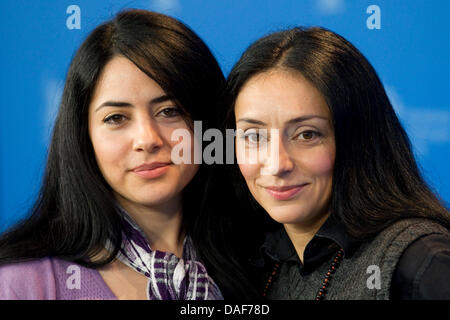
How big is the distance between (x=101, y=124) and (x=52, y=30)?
1.01 metres

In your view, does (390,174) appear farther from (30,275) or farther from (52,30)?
(52,30)

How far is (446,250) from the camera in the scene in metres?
1.33

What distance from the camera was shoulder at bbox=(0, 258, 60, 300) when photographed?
1487 mm

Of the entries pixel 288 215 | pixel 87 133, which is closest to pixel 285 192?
pixel 288 215

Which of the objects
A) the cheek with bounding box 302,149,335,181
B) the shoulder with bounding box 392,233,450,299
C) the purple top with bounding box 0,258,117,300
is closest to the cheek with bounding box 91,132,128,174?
the purple top with bounding box 0,258,117,300

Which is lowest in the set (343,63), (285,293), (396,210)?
(285,293)

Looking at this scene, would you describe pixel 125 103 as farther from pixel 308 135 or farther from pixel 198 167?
pixel 308 135

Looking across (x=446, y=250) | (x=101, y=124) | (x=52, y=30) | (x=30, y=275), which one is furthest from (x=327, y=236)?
(x=52, y=30)

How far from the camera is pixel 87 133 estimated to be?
168cm

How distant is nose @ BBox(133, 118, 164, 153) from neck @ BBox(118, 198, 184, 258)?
0.25 meters

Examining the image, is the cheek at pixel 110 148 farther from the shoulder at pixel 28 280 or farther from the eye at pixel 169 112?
the shoulder at pixel 28 280

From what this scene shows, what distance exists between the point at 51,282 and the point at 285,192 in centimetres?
70

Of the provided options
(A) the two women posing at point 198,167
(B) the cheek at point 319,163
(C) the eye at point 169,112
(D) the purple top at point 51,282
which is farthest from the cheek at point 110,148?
(B) the cheek at point 319,163
